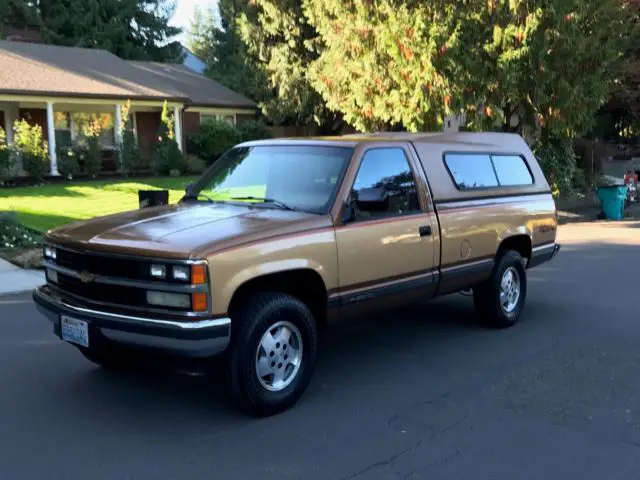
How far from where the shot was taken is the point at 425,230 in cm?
589

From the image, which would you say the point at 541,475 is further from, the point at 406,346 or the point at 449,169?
the point at 449,169

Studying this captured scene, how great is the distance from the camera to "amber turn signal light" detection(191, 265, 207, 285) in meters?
4.19

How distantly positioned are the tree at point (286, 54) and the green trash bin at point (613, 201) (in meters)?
14.2

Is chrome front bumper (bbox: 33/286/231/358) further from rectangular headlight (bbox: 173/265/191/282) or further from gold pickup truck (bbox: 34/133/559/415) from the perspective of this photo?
rectangular headlight (bbox: 173/265/191/282)

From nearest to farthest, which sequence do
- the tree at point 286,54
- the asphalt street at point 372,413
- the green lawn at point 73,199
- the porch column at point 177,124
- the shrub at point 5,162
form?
1. the asphalt street at point 372,413
2. the green lawn at point 73,199
3. the shrub at point 5,162
4. the porch column at point 177,124
5. the tree at point 286,54

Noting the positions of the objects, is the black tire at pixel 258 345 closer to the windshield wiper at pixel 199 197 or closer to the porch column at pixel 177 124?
the windshield wiper at pixel 199 197

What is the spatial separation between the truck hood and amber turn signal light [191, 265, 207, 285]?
8 centimetres

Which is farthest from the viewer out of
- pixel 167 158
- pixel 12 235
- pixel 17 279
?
pixel 167 158

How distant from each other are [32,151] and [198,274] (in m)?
18.2

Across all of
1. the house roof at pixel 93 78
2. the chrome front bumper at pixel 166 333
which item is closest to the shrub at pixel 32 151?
the house roof at pixel 93 78

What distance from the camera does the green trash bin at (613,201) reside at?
18.4 m

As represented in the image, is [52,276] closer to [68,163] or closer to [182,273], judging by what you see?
[182,273]

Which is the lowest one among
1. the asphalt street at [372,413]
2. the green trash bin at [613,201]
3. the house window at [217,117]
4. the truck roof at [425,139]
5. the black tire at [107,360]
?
the asphalt street at [372,413]

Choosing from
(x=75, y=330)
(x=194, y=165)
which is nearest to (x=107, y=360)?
(x=75, y=330)
